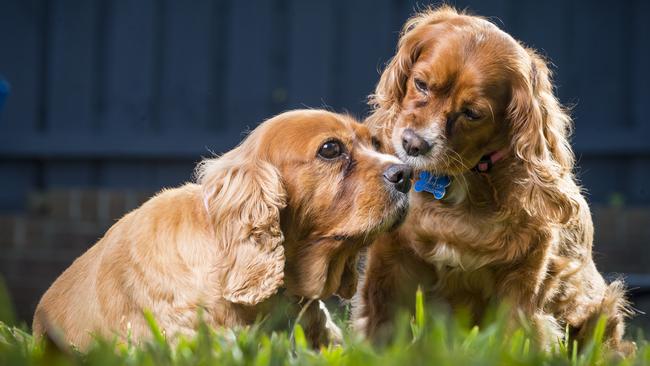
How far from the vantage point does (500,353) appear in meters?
2.62

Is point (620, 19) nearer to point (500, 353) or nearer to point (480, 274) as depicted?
point (480, 274)

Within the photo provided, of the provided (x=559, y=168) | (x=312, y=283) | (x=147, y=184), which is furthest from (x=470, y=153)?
(x=147, y=184)

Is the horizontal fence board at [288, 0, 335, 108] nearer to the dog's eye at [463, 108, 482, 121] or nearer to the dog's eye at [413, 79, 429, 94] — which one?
the dog's eye at [413, 79, 429, 94]

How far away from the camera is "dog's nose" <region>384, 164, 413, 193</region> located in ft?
12.0

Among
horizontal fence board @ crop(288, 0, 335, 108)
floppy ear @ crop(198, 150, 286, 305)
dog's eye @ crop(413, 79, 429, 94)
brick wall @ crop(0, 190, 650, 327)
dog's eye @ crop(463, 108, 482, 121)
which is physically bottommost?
brick wall @ crop(0, 190, 650, 327)

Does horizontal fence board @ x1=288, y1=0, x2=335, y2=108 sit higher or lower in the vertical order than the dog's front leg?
higher

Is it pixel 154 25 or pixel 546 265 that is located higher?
pixel 154 25

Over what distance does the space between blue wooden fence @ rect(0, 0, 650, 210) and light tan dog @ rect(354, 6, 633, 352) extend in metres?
3.05

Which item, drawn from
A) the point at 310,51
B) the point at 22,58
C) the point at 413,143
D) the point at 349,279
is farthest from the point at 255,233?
the point at 22,58

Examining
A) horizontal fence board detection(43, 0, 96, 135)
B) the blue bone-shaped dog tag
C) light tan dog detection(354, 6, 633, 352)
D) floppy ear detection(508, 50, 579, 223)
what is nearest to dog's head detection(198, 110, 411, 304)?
light tan dog detection(354, 6, 633, 352)

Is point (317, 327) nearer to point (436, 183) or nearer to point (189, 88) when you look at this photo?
point (436, 183)

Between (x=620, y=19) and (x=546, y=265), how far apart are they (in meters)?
3.76

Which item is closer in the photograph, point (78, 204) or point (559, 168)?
point (559, 168)

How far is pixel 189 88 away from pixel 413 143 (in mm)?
4072
